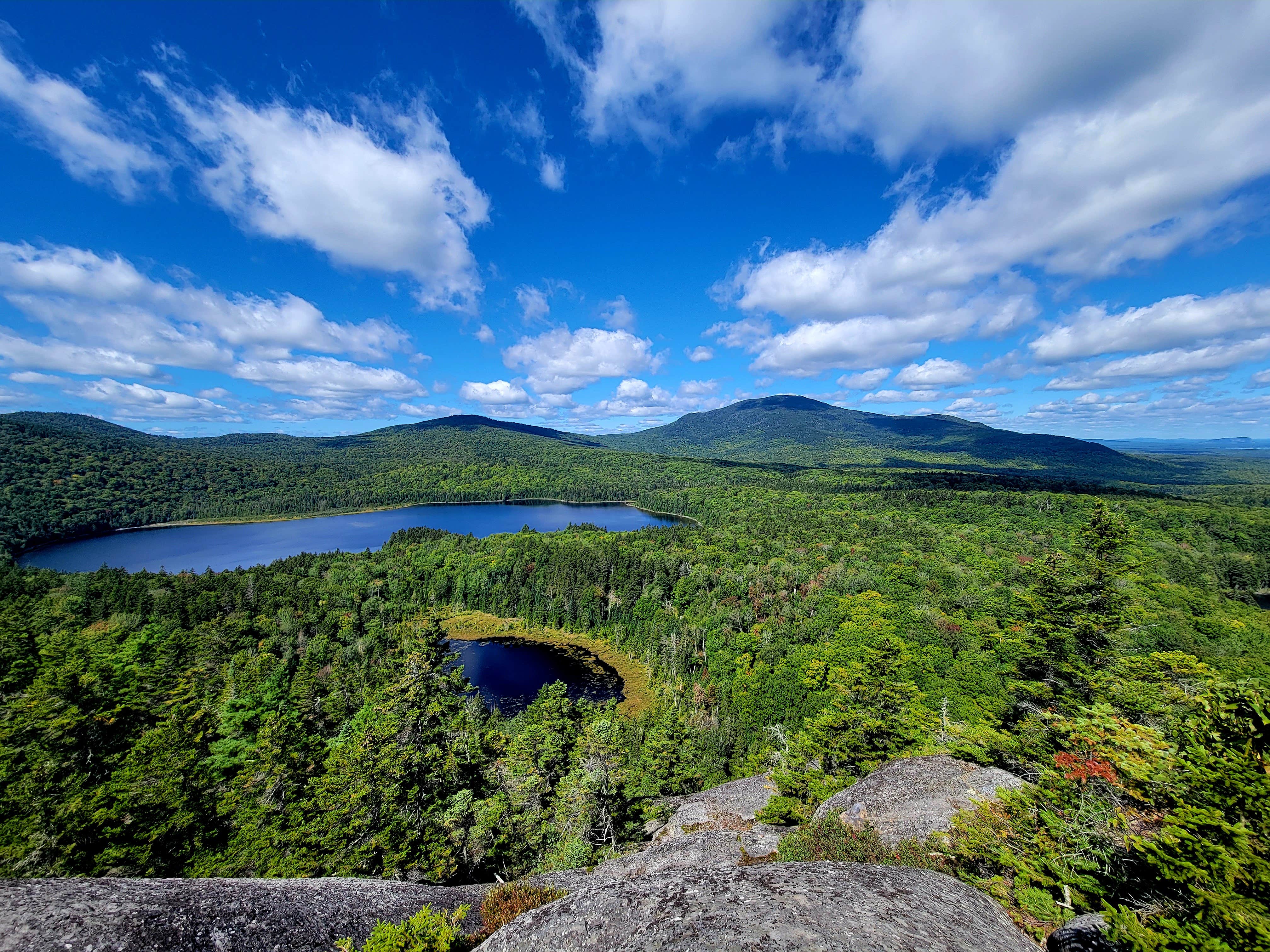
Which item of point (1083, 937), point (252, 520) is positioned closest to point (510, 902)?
point (1083, 937)

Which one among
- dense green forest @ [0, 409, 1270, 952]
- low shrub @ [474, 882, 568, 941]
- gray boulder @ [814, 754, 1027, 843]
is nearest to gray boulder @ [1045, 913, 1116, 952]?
dense green forest @ [0, 409, 1270, 952]

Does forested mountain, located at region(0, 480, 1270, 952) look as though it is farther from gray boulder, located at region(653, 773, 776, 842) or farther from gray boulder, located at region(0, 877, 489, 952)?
gray boulder, located at region(0, 877, 489, 952)

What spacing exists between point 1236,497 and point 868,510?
12286 cm

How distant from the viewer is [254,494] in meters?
199

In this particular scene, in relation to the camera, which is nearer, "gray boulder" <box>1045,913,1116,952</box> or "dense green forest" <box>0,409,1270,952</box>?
"gray boulder" <box>1045,913,1116,952</box>

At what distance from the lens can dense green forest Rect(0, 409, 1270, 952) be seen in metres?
8.76

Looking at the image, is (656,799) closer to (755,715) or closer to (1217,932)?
(755,715)

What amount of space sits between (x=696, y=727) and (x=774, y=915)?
4279cm

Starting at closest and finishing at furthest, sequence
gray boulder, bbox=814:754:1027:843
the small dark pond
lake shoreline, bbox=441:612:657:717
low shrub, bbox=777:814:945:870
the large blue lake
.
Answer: low shrub, bbox=777:814:945:870, gray boulder, bbox=814:754:1027:843, the small dark pond, lake shoreline, bbox=441:612:657:717, the large blue lake

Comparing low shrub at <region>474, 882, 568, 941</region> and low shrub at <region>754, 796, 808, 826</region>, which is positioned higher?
low shrub at <region>474, 882, 568, 941</region>

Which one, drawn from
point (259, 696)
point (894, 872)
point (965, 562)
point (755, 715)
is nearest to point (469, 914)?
point (894, 872)

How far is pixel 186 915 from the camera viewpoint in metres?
9.36

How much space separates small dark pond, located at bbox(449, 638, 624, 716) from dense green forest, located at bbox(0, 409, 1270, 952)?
24.3 ft

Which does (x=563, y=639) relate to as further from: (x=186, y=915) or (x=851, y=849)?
(x=186, y=915)
